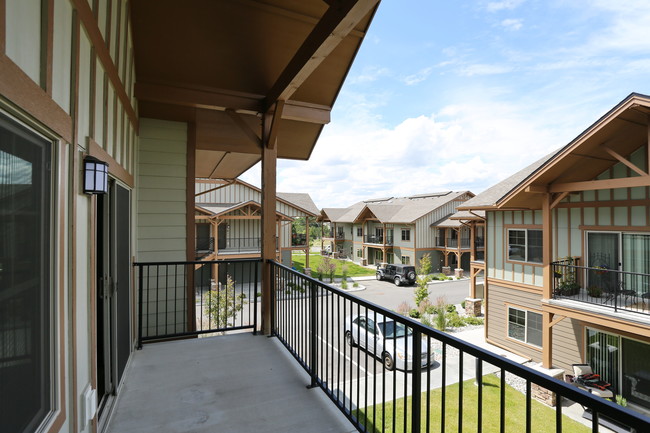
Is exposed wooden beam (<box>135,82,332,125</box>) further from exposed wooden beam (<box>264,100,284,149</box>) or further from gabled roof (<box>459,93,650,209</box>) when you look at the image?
gabled roof (<box>459,93,650,209</box>)

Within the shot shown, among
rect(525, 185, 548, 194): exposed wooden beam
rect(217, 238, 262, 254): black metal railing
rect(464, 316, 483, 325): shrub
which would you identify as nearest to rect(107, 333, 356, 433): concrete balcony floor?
rect(525, 185, 548, 194): exposed wooden beam

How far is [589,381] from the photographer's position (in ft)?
22.6

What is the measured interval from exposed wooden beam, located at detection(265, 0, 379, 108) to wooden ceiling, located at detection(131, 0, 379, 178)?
0.02m

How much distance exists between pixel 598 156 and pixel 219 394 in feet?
29.5

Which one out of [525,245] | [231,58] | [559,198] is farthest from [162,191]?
[525,245]

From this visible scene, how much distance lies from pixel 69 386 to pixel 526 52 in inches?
653

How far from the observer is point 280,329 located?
149 inches

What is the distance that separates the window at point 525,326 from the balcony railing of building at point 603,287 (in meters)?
1.36

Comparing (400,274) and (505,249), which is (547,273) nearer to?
(505,249)

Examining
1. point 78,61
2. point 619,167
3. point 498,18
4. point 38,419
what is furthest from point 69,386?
point 498,18

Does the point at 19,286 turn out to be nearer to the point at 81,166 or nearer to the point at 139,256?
the point at 81,166

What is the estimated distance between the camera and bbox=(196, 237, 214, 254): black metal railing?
51.6 ft

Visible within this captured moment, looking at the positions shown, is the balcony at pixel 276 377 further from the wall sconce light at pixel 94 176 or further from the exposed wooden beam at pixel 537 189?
the exposed wooden beam at pixel 537 189

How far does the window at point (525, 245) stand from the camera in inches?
349
